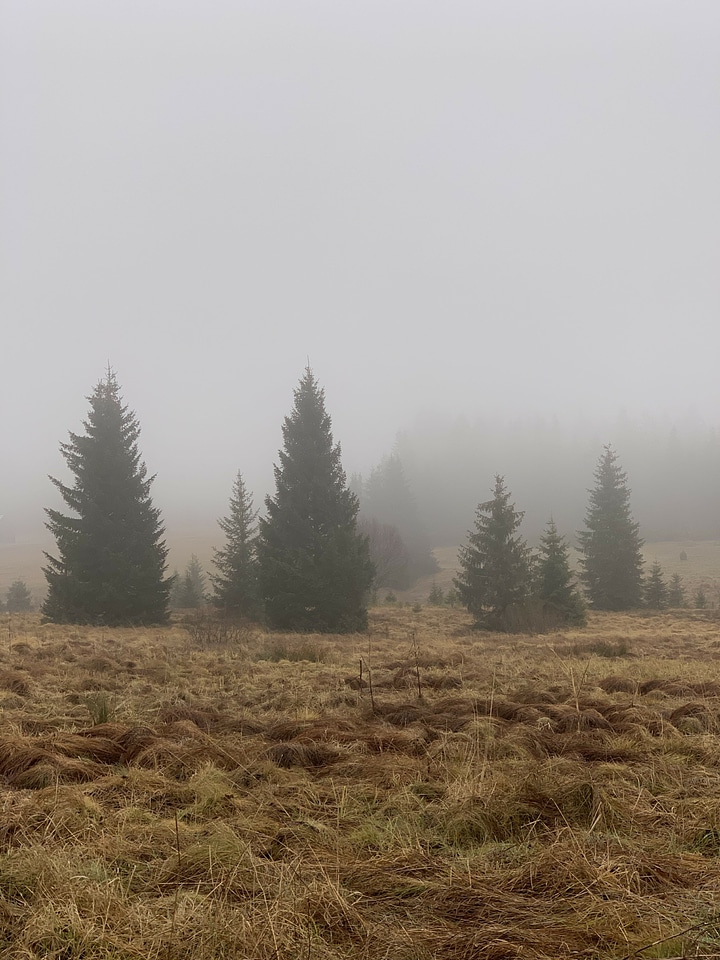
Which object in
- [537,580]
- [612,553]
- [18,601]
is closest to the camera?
[537,580]

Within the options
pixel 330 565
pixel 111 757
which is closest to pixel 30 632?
pixel 330 565

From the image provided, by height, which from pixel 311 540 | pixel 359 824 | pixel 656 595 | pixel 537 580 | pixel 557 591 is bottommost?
pixel 656 595

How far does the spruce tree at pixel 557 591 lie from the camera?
22219 mm

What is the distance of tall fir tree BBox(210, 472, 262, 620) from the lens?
24.8m

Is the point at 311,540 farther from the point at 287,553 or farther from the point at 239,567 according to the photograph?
the point at 239,567

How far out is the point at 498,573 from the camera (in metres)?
23.1

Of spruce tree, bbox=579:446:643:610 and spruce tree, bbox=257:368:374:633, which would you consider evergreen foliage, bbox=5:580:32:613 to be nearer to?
spruce tree, bbox=257:368:374:633

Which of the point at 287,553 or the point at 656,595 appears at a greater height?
the point at 287,553

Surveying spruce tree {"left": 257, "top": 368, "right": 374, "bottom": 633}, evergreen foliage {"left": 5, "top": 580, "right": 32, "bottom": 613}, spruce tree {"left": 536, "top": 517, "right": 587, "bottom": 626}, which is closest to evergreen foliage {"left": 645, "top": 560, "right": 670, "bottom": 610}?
spruce tree {"left": 536, "top": 517, "right": 587, "bottom": 626}

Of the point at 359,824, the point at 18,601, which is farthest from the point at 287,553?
the point at 18,601

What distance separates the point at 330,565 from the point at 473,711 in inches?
496

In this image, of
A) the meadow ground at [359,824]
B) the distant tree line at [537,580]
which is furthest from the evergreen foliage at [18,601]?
the meadow ground at [359,824]

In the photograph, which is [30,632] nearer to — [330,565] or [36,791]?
[330,565]

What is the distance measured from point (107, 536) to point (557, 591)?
17859 mm
